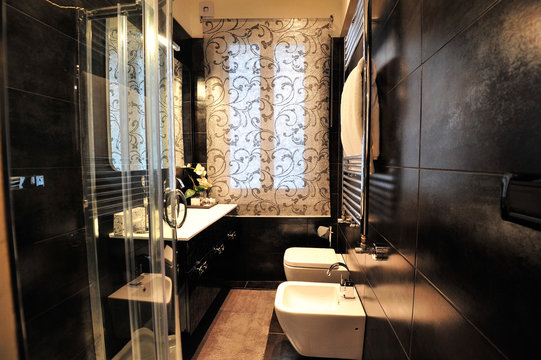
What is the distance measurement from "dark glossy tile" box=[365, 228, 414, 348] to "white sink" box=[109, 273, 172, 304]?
2.80 feet

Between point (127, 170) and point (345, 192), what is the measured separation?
52.0 inches

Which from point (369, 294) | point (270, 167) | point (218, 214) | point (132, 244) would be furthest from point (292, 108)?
point (132, 244)

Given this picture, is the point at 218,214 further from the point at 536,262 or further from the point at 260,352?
the point at 536,262

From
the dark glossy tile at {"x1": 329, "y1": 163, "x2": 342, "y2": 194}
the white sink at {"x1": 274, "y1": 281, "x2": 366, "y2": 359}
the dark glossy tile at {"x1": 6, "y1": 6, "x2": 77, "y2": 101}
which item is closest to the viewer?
the dark glossy tile at {"x1": 6, "y1": 6, "x2": 77, "y2": 101}

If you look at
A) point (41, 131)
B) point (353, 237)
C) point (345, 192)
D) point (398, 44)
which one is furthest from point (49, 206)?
point (353, 237)

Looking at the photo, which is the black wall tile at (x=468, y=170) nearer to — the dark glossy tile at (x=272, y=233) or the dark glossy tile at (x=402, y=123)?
the dark glossy tile at (x=402, y=123)

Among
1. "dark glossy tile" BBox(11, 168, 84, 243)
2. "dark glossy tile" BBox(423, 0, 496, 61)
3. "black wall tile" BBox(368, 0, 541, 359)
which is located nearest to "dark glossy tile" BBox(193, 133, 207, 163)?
"dark glossy tile" BBox(11, 168, 84, 243)

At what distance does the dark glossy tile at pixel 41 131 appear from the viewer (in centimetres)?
66

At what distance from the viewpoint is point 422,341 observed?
713mm

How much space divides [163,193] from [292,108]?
188 centimetres

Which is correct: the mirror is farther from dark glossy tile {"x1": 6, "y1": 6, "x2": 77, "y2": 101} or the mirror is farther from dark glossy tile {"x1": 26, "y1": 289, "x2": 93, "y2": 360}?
dark glossy tile {"x1": 26, "y1": 289, "x2": 93, "y2": 360}

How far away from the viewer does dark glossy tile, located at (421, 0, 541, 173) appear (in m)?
0.39

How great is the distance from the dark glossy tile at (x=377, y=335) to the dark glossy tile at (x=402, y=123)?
2.08 feet

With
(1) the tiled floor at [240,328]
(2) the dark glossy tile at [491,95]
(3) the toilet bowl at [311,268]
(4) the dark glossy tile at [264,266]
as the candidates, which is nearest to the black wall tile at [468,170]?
(2) the dark glossy tile at [491,95]
